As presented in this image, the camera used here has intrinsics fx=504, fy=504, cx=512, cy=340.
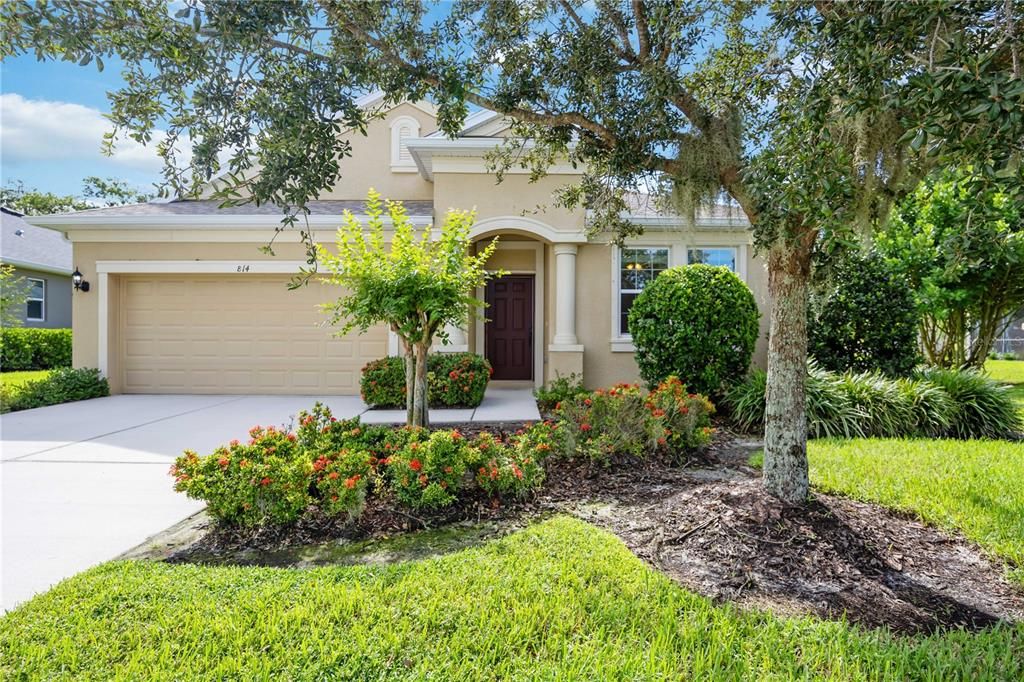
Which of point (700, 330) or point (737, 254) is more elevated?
point (737, 254)

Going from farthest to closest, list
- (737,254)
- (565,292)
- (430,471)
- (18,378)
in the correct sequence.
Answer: (18,378) → (737,254) → (565,292) → (430,471)

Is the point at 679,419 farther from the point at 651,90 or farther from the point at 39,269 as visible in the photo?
the point at 39,269

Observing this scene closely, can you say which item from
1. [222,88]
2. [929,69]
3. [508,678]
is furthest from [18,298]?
[929,69]

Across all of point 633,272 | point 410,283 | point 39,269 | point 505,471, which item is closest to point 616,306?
A: point 633,272

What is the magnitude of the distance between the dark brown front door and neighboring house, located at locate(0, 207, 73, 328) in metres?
14.5

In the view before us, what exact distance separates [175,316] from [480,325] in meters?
5.94

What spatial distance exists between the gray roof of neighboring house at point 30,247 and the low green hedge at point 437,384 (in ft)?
44.1

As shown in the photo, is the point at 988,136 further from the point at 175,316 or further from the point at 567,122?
the point at 175,316

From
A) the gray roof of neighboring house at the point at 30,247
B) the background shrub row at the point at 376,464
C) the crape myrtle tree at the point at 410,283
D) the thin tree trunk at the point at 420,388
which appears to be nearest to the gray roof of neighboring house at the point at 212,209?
the crape myrtle tree at the point at 410,283

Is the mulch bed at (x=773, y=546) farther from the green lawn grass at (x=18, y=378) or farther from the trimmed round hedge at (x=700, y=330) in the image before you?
the green lawn grass at (x=18, y=378)

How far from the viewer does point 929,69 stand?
6.84ft

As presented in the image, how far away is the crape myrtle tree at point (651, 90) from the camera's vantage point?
2359mm

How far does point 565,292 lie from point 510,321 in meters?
1.87

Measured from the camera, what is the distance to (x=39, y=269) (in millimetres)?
15727
